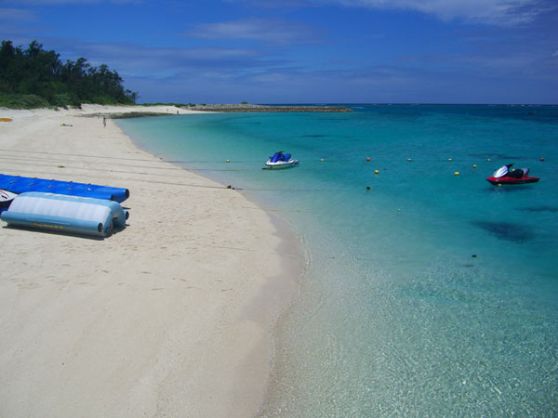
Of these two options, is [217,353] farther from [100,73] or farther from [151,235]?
[100,73]

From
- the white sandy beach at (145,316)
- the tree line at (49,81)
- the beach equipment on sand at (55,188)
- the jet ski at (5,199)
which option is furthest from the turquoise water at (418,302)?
the tree line at (49,81)

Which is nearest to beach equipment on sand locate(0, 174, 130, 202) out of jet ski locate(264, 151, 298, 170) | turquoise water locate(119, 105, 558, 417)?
turquoise water locate(119, 105, 558, 417)

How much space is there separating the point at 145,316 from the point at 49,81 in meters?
96.3

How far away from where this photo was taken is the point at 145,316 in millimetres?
8680

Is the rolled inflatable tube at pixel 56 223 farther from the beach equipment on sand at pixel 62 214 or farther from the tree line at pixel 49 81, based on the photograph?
the tree line at pixel 49 81

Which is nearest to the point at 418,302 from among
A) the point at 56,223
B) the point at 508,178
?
the point at 56,223

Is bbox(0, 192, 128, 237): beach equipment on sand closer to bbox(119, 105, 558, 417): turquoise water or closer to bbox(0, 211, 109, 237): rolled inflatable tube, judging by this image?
bbox(0, 211, 109, 237): rolled inflatable tube

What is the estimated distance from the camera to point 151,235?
1316 cm

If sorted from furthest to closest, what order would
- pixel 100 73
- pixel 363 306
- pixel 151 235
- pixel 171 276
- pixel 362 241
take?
pixel 100 73
pixel 362 241
pixel 151 235
pixel 171 276
pixel 363 306

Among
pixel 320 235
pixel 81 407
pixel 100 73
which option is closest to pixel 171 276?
pixel 81 407

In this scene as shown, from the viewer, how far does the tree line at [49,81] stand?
73.4 m

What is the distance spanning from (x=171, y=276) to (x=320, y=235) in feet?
19.1

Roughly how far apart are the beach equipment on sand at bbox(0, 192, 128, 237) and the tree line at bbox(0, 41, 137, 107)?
191 ft

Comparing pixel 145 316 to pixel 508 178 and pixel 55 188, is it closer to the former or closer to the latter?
pixel 55 188
